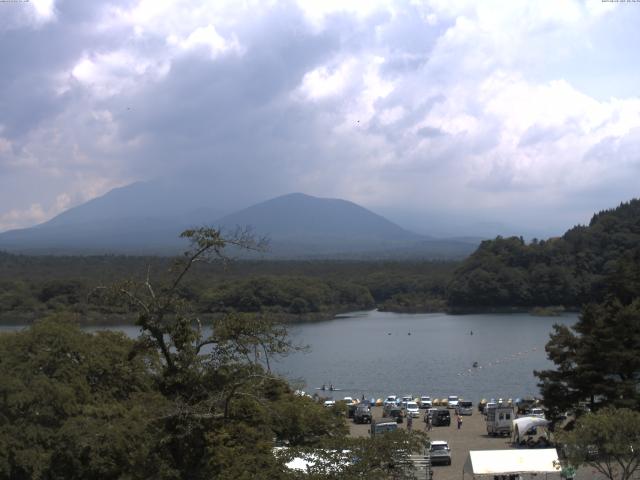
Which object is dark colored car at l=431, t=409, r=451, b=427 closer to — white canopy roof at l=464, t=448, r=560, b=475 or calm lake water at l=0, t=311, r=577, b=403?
calm lake water at l=0, t=311, r=577, b=403

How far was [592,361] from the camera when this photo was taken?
16188mm

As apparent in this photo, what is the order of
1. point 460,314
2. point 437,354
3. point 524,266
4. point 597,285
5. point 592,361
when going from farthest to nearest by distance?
1. point 524,266
2. point 460,314
3. point 597,285
4. point 437,354
5. point 592,361

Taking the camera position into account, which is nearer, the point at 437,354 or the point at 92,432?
the point at 92,432

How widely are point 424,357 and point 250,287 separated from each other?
24979mm

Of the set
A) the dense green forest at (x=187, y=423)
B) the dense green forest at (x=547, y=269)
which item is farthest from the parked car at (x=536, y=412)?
the dense green forest at (x=547, y=269)

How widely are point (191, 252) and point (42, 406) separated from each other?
4638mm

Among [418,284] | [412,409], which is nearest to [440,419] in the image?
[412,409]

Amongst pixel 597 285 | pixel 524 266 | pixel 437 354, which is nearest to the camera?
pixel 437 354

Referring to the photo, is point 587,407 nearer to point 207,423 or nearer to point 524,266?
point 207,423

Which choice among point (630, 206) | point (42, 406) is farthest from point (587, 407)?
point (630, 206)

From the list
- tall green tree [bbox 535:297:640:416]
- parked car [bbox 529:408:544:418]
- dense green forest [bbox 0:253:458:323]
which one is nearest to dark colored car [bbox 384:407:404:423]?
parked car [bbox 529:408:544:418]

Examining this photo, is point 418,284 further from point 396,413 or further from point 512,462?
point 512,462

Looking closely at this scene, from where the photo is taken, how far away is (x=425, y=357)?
1608 inches

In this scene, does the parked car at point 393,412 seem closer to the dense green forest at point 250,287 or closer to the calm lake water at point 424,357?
the calm lake water at point 424,357
